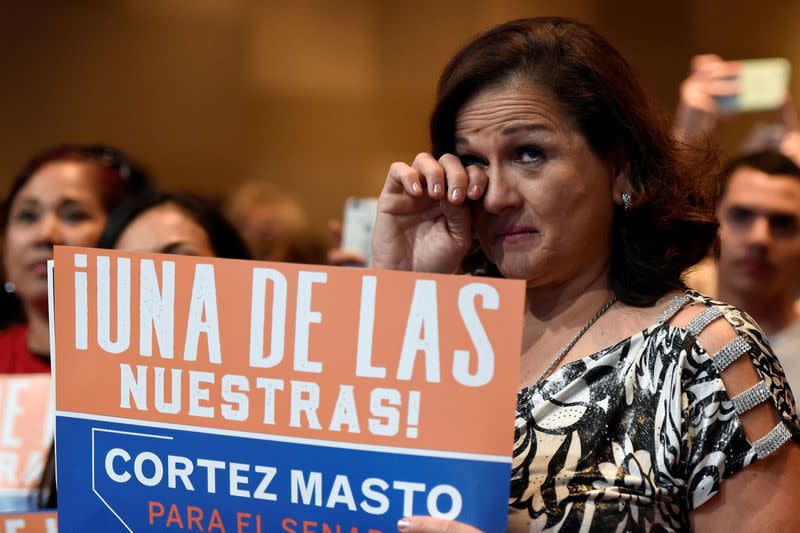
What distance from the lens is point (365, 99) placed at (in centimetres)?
503

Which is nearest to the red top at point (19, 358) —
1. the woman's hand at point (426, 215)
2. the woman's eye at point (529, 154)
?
the woman's hand at point (426, 215)

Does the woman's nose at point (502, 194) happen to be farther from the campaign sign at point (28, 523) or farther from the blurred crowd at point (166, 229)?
the blurred crowd at point (166, 229)

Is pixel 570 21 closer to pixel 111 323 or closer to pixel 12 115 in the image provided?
pixel 111 323

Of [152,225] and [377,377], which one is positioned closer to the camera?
[377,377]

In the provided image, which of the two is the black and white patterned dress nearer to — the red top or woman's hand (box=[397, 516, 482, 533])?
woman's hand (box=[397, 516, 482, 533])

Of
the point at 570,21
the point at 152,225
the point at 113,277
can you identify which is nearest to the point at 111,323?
the point at 113,277

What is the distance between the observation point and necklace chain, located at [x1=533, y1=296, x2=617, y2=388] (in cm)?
136

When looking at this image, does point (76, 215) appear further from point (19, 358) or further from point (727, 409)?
point (727, 409)

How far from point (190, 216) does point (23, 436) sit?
A: 62 cm

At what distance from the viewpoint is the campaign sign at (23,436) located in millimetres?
2023

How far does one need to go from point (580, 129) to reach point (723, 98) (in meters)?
1.98

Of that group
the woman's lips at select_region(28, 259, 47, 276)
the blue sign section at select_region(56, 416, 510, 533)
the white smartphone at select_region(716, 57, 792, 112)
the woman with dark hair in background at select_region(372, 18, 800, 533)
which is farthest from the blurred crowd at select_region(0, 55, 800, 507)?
the blue sign section at select_region(56, 416, 510, 533)

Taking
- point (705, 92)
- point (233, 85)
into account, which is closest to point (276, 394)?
point (705, 92)

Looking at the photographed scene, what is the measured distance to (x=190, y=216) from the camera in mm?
2383
